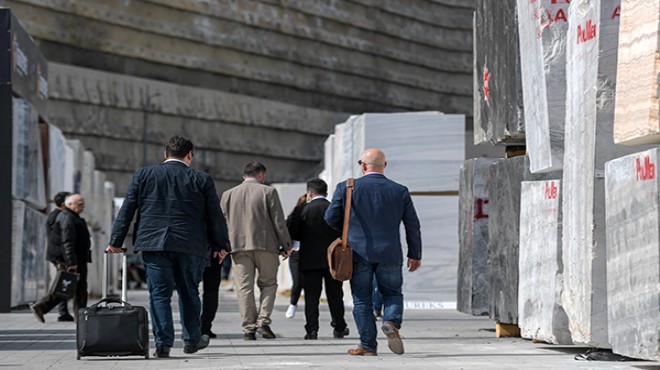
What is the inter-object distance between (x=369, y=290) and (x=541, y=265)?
1464 mm

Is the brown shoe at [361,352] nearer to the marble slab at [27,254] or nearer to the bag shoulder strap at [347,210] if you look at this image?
the bag shoulder strap at [347,210]

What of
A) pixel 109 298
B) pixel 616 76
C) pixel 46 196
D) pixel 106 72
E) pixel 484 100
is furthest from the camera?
pixel 106 72

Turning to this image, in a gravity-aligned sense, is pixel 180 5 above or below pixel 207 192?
above

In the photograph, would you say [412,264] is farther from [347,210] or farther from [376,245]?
[347,210]

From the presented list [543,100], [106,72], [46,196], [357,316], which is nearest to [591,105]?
[543,100]

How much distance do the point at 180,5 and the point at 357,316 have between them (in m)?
50.9

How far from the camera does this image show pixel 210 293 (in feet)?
47.6

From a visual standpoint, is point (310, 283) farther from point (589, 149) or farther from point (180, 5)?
point (180, 5)

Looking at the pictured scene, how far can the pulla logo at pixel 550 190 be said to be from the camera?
11812 mm

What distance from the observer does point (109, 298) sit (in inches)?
446

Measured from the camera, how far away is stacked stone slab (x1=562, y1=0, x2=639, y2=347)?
10078 mm

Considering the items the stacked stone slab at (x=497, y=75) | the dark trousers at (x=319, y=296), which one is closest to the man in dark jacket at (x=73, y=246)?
the dark trousers at (x=319, y=296)

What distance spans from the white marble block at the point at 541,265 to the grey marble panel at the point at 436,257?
8092 millimetres

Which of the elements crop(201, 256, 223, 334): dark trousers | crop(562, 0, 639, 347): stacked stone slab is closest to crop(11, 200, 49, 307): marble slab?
crop(201, 256, 223, 334): dark trousers
